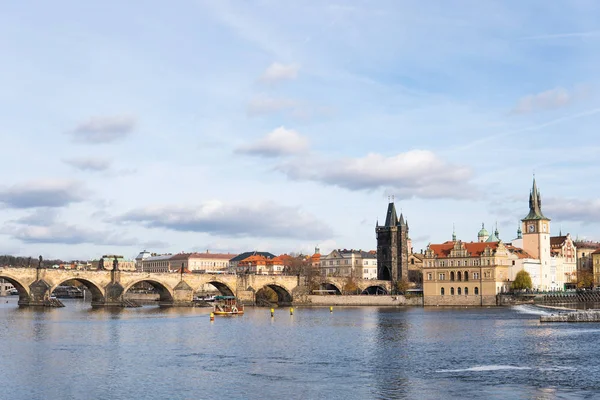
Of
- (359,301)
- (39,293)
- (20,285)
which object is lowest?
(359,301)

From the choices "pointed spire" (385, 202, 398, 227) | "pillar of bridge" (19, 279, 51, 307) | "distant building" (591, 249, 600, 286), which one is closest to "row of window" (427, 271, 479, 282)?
"pointed spire" (385, 202, 398, 227)

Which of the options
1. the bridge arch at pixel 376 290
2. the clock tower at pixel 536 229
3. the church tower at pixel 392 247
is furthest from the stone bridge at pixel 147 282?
the clock tower at pixel 536 229

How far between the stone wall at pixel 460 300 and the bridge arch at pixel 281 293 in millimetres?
23103

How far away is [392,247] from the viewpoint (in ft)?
543

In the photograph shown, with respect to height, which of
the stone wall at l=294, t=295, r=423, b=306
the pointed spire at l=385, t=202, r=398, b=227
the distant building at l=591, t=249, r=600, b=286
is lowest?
the stone wall at l=294, t=295, r=423, b=306

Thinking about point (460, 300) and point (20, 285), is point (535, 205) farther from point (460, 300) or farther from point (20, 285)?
point (20, 285)

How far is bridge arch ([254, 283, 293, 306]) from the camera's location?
13506cm

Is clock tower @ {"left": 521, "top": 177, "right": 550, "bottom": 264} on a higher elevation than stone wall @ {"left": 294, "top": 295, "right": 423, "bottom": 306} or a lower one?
higher

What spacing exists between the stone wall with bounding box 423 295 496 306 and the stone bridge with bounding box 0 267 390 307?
20.7 meters

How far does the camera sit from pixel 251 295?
130 meters

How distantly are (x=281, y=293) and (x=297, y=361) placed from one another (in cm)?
9271

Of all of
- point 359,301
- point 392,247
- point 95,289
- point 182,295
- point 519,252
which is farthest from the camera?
point 392,247

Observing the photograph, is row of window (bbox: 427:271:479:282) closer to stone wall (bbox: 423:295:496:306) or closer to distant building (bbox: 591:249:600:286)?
stone wall (bbox: 423:295:496:306)

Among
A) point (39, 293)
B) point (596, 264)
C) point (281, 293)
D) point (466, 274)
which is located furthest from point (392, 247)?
point (39, 293)
